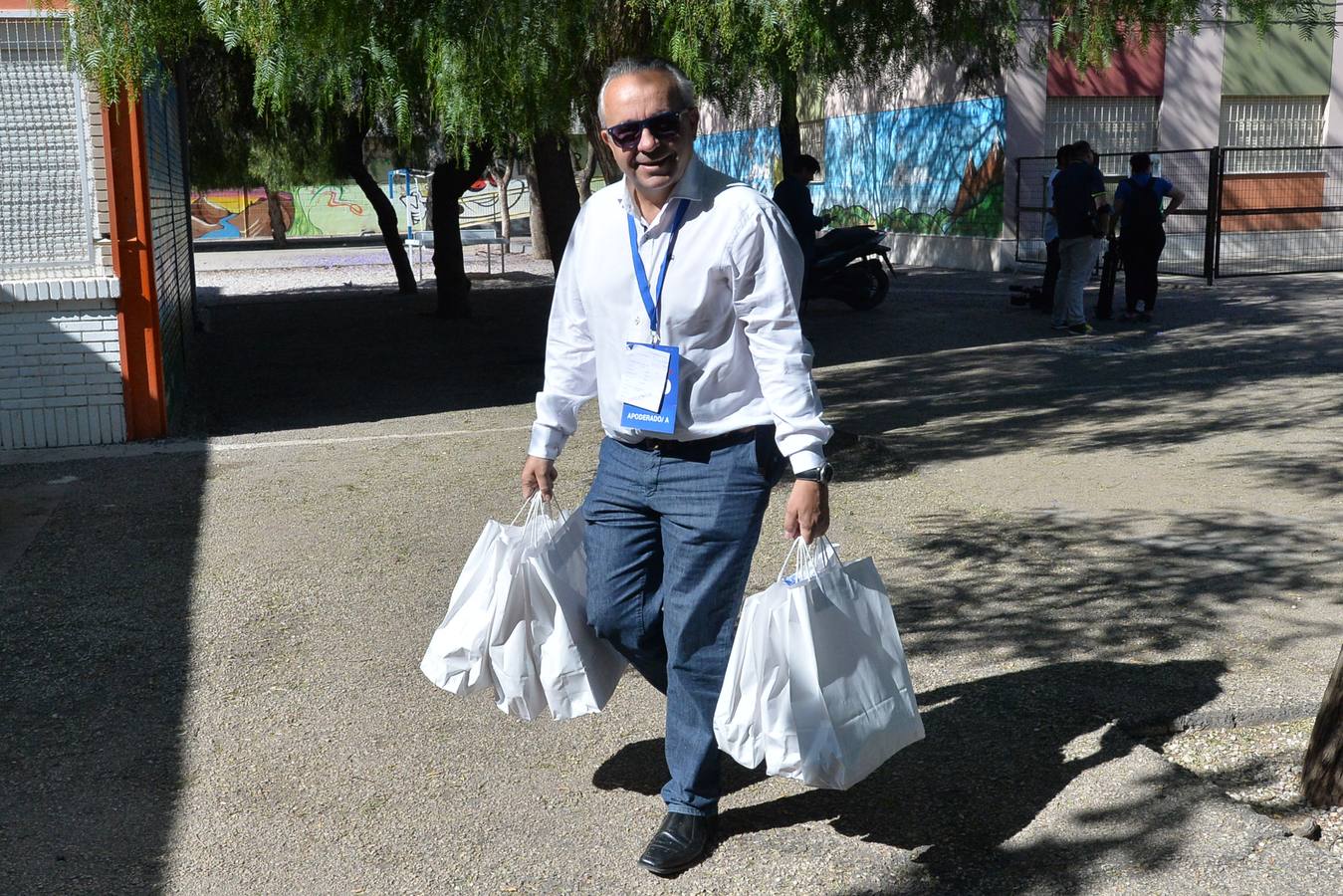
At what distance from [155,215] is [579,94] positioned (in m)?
4.19

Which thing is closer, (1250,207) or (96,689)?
(96,689)

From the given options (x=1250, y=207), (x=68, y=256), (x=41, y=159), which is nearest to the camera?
(x=41, y=159)

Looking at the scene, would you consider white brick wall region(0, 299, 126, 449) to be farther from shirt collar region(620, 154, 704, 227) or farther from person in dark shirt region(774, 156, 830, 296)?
shirt collar region(620, 154, 704, 227)

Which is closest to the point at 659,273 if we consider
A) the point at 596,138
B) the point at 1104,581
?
the point at 1104,581

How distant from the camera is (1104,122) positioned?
73.9 feet

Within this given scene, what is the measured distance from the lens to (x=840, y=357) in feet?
41.8

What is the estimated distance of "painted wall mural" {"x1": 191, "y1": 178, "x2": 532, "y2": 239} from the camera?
1914 inches

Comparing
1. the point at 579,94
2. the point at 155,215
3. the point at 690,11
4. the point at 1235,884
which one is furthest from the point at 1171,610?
the point at 155,215

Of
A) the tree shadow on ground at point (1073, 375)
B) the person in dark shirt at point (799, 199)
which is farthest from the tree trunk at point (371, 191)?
the person in dark shirt at point (799, 199)

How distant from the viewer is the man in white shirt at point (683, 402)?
126 inches

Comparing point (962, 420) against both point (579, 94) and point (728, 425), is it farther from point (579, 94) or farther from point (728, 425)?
point (728, 425)

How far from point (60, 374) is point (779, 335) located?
6850mm

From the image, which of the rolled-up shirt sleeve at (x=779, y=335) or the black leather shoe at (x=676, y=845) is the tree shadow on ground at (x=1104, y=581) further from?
the rolled-up shirt sleeve at (x=779, y=335)

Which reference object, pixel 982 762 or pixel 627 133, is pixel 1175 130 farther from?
pixel 627 133
